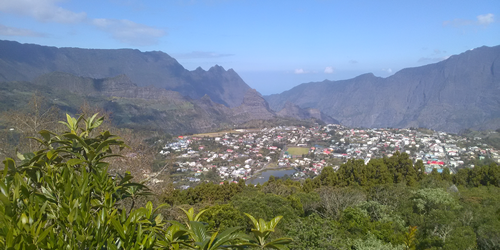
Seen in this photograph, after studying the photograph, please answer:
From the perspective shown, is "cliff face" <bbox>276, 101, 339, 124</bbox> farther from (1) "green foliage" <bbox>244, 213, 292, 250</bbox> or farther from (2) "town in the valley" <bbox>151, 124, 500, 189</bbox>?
(1) "green foliage" <bbox>244, 213, 292, 250</bbox>

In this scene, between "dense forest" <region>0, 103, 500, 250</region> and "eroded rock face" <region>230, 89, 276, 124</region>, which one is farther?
"eroded rock face" <region>230, 89, 276, 124</region>

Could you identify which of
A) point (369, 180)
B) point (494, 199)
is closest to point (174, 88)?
point (369, 180)

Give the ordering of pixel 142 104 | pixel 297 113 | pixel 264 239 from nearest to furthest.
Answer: pixel 264 239
pixel 142 104
pixel 297 113

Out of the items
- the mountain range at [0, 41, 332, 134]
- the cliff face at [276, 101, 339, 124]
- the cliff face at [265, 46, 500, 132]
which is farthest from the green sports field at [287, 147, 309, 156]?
the cliff face at [265, 46, 500, 132]

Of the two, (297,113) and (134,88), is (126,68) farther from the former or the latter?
(297,113)

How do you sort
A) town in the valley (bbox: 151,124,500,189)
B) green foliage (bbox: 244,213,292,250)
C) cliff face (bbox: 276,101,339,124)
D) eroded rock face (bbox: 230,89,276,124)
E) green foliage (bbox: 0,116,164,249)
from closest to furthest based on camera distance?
green foliage (bbox: 0,116,164,249), green foliage (bbox: 244,213,292,250), town in the valley (bbox: 151,124,500,189), eroded rock face (bbox: 230,89,276,124), cliff face (bbox: 276,101,339,124)

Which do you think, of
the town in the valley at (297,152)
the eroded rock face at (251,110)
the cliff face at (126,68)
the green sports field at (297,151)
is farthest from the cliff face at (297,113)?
the green sports field at (297,151)

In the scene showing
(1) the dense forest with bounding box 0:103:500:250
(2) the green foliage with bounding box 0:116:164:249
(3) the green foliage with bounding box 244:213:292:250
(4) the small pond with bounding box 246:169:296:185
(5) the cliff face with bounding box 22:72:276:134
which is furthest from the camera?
(5) the cliff face with bounding box 22:72:276:134

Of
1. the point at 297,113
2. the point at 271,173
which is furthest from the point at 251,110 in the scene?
the point at 271,173

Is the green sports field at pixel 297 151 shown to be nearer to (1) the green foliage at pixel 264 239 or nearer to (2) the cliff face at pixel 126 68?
(1) the green foliage at pixel 264 239
